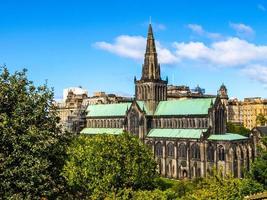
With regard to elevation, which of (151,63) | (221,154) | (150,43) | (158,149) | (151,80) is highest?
(150,43)

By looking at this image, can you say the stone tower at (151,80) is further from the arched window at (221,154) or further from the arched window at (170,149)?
the arched window at (221,154)

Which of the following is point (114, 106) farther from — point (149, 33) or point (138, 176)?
point (138, 176)

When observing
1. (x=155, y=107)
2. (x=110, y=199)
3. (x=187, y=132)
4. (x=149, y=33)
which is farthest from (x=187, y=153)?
(x=110, y=199)

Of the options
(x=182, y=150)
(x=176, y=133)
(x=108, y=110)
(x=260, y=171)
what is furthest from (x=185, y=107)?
(x=260, y=171)

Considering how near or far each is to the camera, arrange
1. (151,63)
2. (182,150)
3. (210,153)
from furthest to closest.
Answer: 1. (151,63)
2. (182,150)
3. (210,153)

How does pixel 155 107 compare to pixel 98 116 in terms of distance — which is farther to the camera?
pixel 98 116

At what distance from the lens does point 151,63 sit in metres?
117

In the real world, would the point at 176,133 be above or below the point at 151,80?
below

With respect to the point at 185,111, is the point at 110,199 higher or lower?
lower

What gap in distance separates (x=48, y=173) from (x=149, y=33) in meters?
79.3

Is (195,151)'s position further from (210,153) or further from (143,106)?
(143,106)

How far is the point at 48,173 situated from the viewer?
45.4 meters

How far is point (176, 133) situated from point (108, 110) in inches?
1316

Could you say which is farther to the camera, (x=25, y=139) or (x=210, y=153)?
(x=210, y=153)
